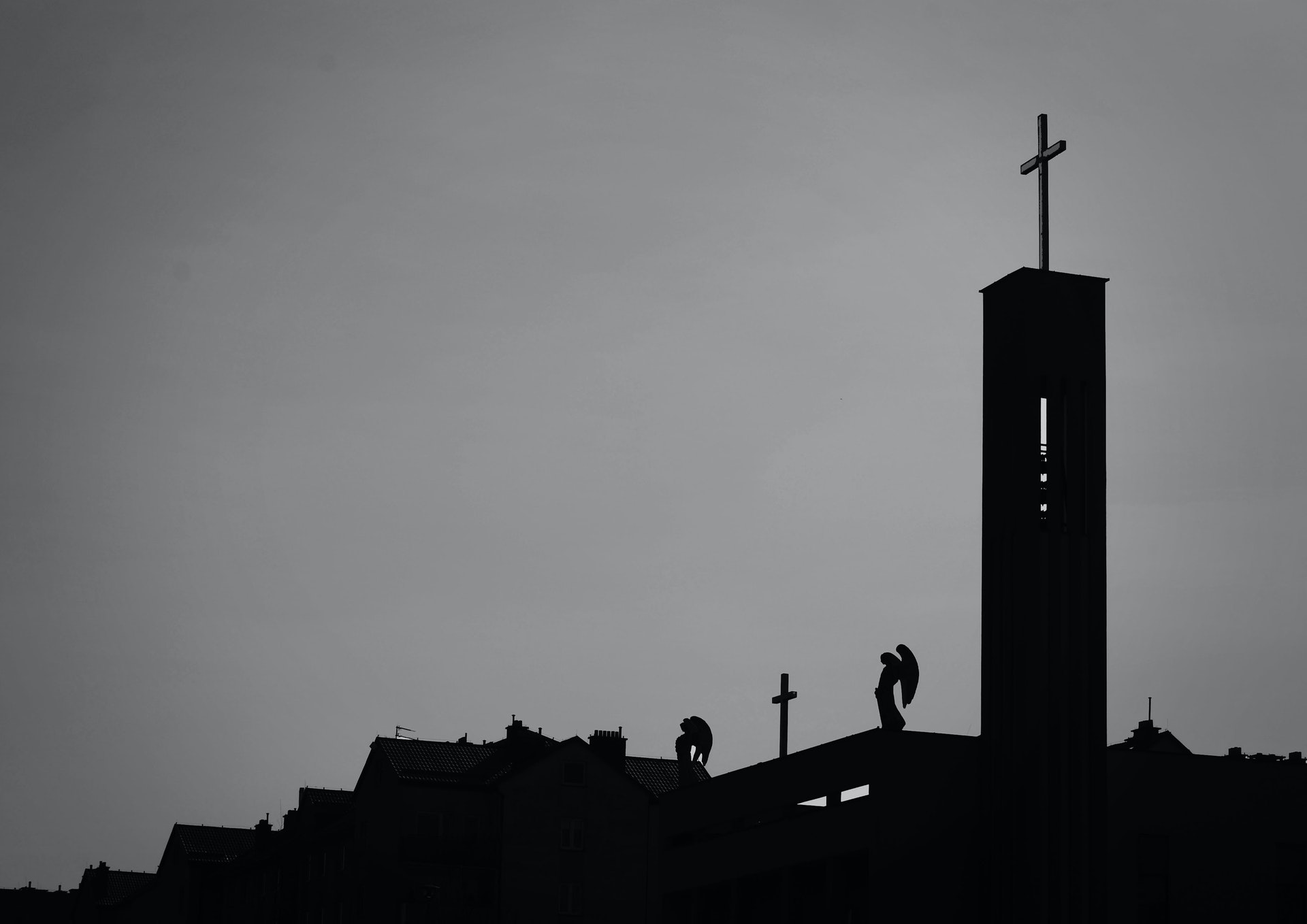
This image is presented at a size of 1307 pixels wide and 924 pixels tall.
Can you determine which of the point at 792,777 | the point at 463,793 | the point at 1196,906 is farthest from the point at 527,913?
the point at 1196,906

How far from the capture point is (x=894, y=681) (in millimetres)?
47750

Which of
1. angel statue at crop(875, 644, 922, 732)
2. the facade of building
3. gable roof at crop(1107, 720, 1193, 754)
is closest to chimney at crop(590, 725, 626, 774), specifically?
the facade of building

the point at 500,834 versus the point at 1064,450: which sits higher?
the point at 1064,450

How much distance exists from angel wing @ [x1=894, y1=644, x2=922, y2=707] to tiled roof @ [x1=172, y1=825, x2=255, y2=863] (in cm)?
8088

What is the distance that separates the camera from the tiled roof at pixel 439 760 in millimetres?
90500

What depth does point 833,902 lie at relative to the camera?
47656 millimetres

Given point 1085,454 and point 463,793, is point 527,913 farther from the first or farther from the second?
point 1085,454

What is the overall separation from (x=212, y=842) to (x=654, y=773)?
39967 mm

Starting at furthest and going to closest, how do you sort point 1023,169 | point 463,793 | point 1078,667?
point 463,793, point 1023,169, point 1078,667

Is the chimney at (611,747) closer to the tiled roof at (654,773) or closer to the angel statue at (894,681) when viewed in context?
the tiled roof at (654,773)

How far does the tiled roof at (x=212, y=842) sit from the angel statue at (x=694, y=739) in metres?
67.0

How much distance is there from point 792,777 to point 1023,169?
1582 centimetres

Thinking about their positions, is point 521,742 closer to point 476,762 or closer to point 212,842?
point 476,762

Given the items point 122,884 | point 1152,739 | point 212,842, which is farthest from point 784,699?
point 122,884
